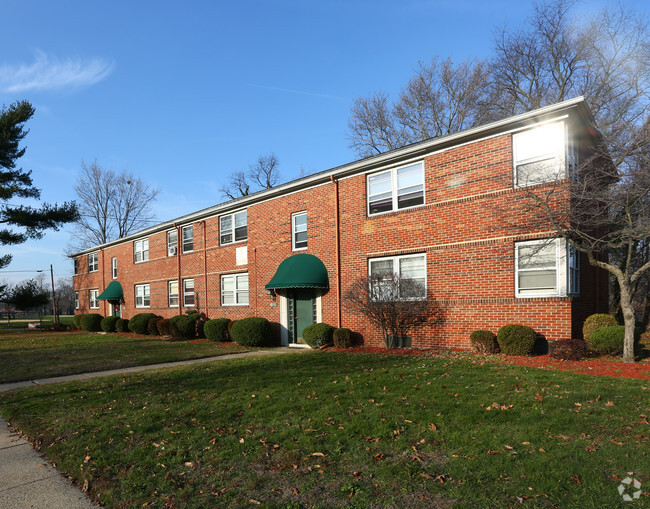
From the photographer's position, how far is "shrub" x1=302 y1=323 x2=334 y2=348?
1447cm

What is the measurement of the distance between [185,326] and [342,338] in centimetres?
957

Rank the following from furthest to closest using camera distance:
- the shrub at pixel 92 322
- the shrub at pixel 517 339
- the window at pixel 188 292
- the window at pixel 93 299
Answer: the window at pixel 93 299 → the shrub at pixel 92 322 → the window at pixel 188 292 → the shrub at pixel 517 339

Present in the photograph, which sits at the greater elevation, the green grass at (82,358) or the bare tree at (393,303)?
the bare tree at (393,303)

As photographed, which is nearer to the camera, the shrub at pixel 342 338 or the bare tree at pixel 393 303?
the bare tree at pixel 393 303

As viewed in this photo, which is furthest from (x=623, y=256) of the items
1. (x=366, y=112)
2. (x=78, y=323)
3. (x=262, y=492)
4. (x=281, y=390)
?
(x=78, y=323)

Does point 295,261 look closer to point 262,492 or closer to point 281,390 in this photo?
point 281,390

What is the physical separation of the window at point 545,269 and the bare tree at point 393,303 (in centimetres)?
254

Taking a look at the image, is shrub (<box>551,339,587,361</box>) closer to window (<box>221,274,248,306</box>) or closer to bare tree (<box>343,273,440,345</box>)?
bare tree (<box>343,273,440,345</box>)

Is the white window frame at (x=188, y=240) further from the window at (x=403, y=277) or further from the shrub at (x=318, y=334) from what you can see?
the window at (x=403, y=277)

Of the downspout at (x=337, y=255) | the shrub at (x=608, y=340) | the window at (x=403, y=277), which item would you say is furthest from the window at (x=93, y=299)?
the shrub at (x=608, y=340)

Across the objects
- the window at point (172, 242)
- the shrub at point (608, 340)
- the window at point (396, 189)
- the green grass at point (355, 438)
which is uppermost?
the window at point (396, 189)

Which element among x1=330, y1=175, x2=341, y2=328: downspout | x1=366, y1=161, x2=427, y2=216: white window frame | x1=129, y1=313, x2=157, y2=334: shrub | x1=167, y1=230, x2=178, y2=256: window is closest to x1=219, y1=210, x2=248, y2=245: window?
x1=167, y1=230, x2=178, y2=256: window

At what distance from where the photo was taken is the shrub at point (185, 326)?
20.2 m

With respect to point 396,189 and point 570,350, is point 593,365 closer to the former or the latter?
point 570,350
